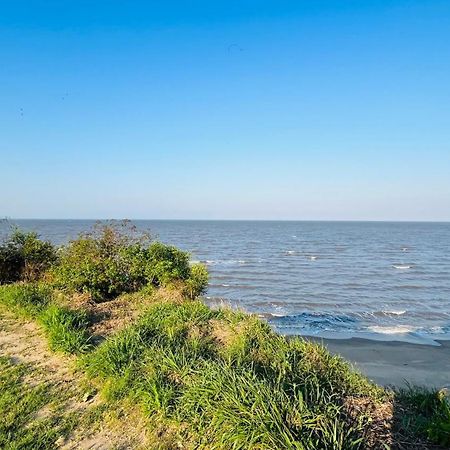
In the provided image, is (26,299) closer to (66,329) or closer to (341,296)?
(66,329)

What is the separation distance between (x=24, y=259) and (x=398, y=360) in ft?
38.3

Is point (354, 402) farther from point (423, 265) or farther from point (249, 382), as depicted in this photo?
point (423, 265)

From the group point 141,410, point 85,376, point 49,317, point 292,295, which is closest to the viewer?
point 141,410

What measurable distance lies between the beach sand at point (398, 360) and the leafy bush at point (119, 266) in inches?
175

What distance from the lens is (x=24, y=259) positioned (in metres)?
12.3

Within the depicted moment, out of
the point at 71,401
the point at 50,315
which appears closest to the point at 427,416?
the point at 71,401

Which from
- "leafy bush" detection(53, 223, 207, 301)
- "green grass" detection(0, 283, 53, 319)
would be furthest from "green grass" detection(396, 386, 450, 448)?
"green grass" detection(0, 283, 53, 319)

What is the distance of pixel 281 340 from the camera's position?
22.0 ft

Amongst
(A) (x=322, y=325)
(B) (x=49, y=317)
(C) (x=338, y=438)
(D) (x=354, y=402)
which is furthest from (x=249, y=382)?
(A) (x=322, y=325)

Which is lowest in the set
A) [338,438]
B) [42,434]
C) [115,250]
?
[42,434]

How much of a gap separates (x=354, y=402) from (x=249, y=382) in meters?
1.42

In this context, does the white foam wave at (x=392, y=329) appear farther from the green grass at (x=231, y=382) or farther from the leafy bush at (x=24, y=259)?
the leafy bush at (x=24, y=259)

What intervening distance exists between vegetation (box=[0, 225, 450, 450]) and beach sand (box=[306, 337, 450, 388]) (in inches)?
178

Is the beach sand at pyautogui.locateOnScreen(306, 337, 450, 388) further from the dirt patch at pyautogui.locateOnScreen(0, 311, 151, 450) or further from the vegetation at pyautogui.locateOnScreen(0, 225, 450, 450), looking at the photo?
the dirt patch at pyautogui.locateOnScreen(0, 311, 151, 450)
